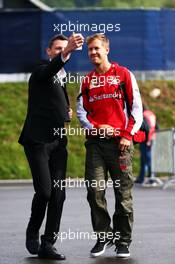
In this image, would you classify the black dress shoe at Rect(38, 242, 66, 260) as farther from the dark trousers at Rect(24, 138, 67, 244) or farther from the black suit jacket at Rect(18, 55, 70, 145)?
the black suit jacket at Rect(18, 55, 70, 145)

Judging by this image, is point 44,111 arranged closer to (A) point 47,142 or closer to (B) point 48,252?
(A) point 47,142

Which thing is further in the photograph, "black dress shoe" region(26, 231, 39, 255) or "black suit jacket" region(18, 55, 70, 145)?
"black dress shoe" region(26, 231, 39, 255)

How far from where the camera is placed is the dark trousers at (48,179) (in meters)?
8.45

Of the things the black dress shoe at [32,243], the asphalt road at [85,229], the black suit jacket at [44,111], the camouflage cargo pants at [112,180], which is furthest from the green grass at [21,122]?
the black suit jacket at [44,111]

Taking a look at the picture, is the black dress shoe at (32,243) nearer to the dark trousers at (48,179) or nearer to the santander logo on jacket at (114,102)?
the dark trousers at (48,179)

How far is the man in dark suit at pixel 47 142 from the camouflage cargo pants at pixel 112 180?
0.82 feet

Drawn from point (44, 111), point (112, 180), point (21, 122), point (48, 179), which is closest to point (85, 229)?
point (112, 180)

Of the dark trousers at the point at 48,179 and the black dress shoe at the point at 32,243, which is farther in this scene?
the black dress shoe at the point at 32,243

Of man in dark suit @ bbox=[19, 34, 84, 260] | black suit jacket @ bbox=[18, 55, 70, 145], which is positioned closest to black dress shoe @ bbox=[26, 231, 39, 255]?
man in dark suit @ bbox=[19, 34, 84, 260]

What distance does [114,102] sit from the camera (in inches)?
335

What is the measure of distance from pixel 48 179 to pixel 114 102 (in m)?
0.85

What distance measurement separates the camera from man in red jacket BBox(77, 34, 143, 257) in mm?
8523

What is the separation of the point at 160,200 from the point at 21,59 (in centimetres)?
1073

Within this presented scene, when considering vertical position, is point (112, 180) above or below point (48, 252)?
above
